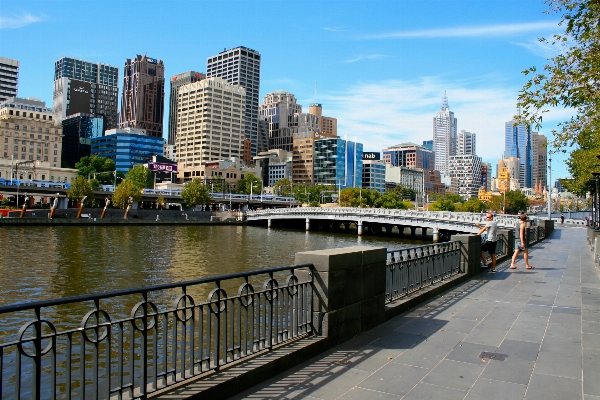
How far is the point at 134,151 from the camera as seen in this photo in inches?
6865

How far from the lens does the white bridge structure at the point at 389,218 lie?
2403 inches

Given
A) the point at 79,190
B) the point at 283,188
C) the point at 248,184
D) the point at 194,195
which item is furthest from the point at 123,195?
the point at 283,188

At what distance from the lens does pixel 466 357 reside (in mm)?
6820

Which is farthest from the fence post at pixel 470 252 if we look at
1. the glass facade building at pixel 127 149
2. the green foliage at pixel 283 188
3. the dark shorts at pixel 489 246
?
the glass facade building at pixel 127 149

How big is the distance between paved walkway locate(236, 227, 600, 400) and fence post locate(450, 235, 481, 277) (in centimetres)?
288

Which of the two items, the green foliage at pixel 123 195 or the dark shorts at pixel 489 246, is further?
the green foliage at pixel 123 195

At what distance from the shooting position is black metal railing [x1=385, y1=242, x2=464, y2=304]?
962 cm

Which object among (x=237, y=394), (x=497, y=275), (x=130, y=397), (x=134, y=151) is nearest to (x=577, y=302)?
(x=497, y=275)

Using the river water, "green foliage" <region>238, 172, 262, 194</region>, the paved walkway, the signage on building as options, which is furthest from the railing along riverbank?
"green foliage" <region>238, 172, 262, 194</region>

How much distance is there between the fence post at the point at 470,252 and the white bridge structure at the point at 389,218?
1306 inches

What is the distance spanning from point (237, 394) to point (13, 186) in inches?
3737

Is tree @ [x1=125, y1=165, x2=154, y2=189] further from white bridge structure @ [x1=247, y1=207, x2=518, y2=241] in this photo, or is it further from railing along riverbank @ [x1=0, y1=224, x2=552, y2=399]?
railing along riverbank @ [x1=0, y1=224, x2=552, y2=399]

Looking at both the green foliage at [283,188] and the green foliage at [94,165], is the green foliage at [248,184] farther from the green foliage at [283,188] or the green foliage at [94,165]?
the green foliage at [94,165]

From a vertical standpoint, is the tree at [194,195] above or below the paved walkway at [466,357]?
above
